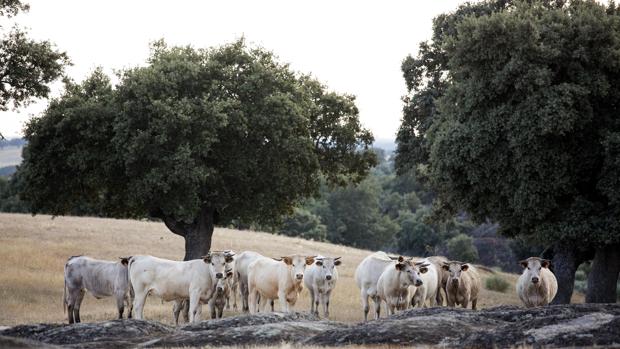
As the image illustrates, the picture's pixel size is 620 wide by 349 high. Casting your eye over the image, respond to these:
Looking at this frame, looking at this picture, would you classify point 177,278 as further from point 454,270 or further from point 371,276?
point 454,270

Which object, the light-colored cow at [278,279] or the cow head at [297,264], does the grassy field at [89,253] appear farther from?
the cow head at [297,264]

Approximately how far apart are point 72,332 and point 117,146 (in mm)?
19480

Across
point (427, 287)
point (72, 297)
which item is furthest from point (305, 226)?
point (72, 297)

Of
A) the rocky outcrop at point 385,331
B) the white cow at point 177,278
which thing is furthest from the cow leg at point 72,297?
the rocky outcrop at point 385,331

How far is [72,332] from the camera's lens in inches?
673

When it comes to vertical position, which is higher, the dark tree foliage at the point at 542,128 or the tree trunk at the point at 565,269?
the dark tree foliage at the point at 542,128

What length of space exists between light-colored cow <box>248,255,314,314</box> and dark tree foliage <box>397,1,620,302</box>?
9.11m

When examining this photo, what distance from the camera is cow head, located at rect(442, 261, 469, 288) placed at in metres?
28.9

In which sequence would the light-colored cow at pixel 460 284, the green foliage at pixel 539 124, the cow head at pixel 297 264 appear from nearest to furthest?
the cow head at pixel 297 264, the light-colored cow at pixel 460 284, the green foliage at pixel 539 124

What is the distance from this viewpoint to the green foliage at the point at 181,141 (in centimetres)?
3581

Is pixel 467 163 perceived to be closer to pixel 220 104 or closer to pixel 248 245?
pixel 220 104

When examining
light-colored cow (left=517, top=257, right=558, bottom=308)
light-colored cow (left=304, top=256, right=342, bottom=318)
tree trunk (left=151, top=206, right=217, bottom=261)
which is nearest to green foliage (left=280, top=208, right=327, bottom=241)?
tree trunk (left=151, top=206, right=217, bottom=261)

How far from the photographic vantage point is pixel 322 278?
96.0ft

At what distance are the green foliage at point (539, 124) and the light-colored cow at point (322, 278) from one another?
25.3 ft
